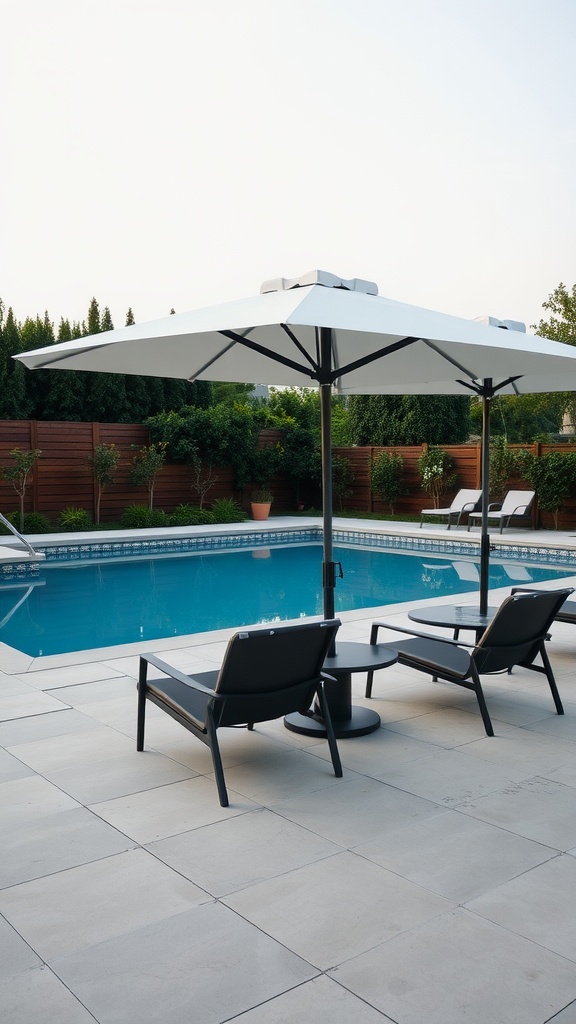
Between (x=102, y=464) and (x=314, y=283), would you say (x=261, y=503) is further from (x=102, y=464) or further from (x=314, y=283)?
(x=314, y=283)

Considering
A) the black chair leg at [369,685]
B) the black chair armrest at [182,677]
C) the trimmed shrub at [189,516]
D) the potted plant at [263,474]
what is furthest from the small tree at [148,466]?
the black chair armrest at [182,677]

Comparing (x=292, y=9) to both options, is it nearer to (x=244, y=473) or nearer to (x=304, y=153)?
(x=304, y=153)

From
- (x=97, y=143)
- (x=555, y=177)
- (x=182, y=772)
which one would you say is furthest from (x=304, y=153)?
(x=182, y=772)

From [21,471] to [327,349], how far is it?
38.9ft

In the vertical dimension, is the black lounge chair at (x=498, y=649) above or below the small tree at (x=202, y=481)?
below

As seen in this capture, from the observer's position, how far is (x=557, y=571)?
1230 centimetres

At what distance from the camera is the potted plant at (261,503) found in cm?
1791

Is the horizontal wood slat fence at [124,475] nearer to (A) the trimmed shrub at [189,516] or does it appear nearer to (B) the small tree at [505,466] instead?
(B) the small tree at [505,466]

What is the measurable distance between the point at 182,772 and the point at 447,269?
1311cm

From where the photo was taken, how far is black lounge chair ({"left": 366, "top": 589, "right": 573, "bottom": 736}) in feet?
14.0

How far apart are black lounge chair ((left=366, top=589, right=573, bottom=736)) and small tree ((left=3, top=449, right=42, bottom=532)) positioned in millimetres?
11615

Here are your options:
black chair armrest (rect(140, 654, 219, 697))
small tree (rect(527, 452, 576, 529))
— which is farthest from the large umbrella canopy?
small tree (rect(527, 452, 576, 529))

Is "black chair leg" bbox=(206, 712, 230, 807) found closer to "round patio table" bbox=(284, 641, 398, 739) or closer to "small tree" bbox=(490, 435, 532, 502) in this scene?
"round patio table" bbox=(284, 641, 398, 739)

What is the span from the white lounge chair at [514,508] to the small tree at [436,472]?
153 cm
